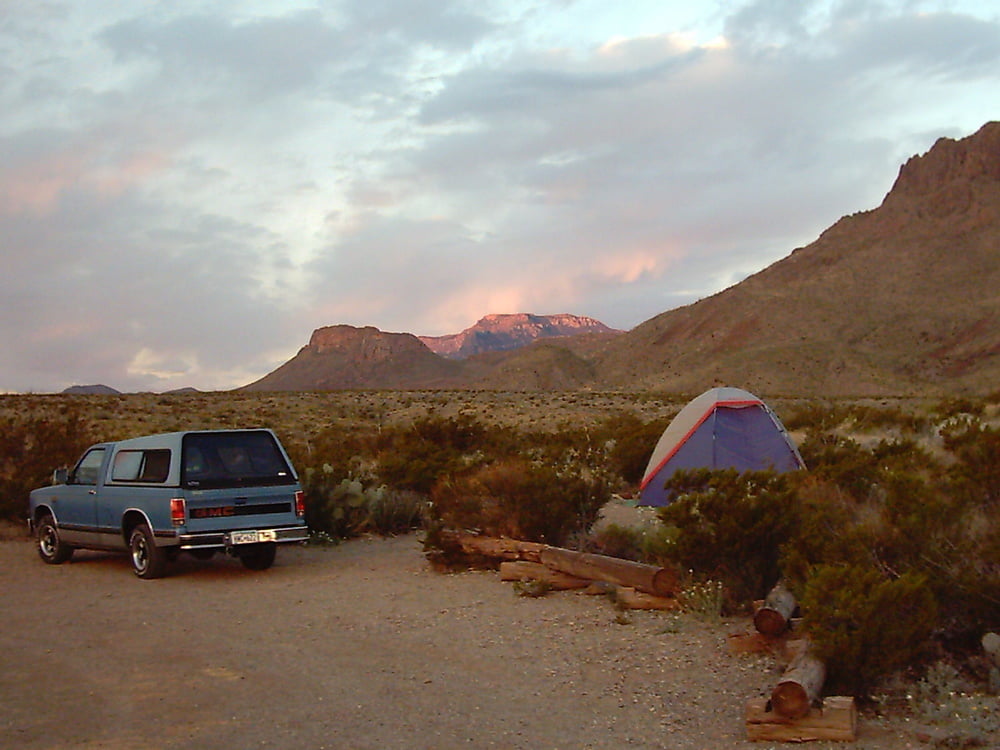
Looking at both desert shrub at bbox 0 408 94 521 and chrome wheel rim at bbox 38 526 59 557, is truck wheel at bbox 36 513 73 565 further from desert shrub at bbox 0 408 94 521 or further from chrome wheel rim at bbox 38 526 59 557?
desert shrub at bbox 0 408 94 521

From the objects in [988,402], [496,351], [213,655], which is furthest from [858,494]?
[496,351]

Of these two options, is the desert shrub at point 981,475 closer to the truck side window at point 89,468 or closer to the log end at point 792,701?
the log end at point 792,701

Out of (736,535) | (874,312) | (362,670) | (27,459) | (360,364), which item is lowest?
(362,670)

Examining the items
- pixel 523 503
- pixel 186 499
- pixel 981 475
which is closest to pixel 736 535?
pixel 981 475

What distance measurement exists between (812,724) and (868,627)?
830 millimetres

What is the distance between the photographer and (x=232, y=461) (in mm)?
11797

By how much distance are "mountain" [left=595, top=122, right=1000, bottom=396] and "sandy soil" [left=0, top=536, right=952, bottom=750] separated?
2711 inches

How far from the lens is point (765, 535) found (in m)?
9.09

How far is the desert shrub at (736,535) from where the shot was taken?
29.6 feet

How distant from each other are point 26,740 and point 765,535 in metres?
6.27

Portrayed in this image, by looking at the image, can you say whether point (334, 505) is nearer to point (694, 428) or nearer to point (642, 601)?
point (694, 428)

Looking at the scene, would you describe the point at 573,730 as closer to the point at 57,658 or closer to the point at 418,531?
the point at 57,658

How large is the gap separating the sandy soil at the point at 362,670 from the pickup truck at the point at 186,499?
0.60 m

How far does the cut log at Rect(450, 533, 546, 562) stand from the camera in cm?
1120
